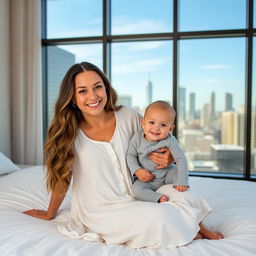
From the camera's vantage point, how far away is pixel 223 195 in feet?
6.06

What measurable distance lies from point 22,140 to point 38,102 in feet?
1.71

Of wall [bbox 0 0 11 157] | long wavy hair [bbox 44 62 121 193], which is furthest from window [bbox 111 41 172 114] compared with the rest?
long wavy hair [bbox 44 62 121 193]

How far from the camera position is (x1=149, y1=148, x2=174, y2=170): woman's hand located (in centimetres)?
142

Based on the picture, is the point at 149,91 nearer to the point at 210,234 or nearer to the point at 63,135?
the point at 63,135

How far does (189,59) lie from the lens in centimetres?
343

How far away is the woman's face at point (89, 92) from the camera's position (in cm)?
145

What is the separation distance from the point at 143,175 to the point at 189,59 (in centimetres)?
240

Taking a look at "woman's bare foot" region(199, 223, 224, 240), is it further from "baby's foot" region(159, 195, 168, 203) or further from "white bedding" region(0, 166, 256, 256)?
"baby's foot" region(159, 195, 168, 203)

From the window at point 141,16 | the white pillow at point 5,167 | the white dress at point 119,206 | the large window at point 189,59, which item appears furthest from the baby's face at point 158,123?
the window at point 141,16

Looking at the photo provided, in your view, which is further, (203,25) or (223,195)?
(203,25)

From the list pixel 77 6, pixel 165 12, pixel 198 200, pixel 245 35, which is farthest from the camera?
pixel 77 6

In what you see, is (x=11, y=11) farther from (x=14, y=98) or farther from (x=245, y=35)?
(x=245, y=35)

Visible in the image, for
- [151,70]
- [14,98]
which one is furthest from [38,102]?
[151,70]

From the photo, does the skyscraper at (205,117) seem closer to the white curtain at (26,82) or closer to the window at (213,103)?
the window at (213,103)
